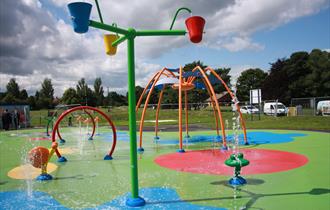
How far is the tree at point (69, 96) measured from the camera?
72500 millimetres

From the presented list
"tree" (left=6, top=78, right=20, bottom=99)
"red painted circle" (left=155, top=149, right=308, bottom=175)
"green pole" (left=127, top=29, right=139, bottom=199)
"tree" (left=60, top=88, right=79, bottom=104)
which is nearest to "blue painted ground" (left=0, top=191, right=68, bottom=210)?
"green pole" (left=127, top=29, right=139, bottom=199)

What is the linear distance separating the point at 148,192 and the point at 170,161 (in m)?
3.64

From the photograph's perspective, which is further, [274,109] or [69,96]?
[69,96]

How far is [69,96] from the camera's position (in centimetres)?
7494

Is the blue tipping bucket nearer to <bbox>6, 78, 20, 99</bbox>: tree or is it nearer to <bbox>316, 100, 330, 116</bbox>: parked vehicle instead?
<bbox>316, 100, 330, 116</bbox>: parked vehicle

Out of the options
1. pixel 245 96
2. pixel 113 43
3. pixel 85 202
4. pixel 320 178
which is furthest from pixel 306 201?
pixel 245 96

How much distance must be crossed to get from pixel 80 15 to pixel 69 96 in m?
73.9

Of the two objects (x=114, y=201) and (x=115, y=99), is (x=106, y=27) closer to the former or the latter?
(x=114, y=201)

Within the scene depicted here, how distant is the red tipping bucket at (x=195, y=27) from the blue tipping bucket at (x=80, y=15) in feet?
5.98

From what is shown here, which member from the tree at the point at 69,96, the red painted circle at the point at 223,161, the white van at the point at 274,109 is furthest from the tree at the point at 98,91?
the red painted circle at the point at 223,161

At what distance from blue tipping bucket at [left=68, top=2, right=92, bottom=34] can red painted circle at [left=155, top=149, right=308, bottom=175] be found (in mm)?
5234

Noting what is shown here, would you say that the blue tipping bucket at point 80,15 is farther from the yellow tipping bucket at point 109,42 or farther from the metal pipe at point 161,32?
the yellow tipping bucket at point 109,42

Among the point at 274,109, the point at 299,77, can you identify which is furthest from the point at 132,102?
the point at 299,77

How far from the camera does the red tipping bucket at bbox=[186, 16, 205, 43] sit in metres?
5.45
